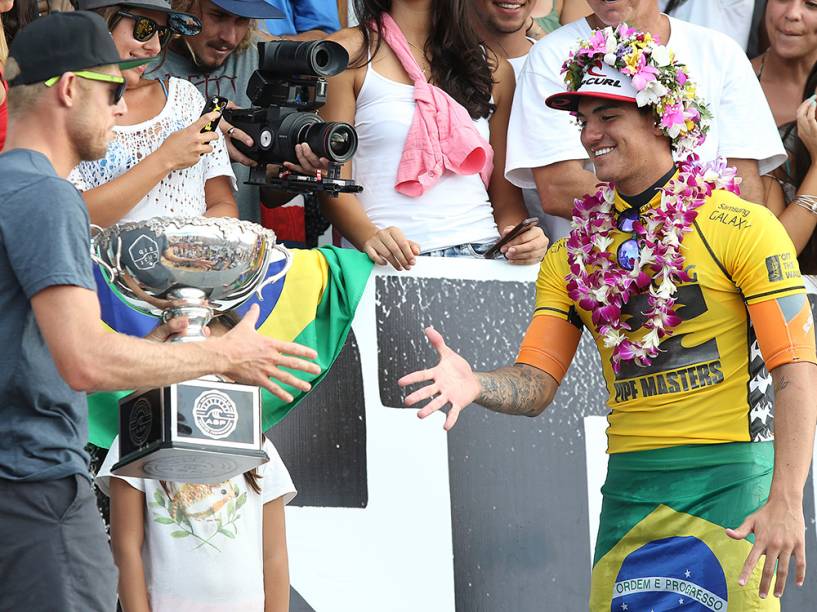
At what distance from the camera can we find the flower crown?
14.4ft

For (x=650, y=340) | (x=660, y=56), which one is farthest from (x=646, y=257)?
(x=660, y=56)

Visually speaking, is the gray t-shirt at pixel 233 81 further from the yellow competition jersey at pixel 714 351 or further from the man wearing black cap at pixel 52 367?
the man wearing black cap at pixel 52 367

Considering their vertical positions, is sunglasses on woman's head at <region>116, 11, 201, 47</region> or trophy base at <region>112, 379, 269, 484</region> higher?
sunglasses on woman's head at <region>116, 11, 201, 47</region>

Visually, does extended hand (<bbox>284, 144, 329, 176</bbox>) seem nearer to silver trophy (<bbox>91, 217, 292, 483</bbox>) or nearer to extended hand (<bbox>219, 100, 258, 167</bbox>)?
extended hand (<bbox>219, 100, 258, 167</bbox>)

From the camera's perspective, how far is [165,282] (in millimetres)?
3939

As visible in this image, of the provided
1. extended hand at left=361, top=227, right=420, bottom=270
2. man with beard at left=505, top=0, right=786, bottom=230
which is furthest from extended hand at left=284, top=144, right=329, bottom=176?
man with beard at left=505, top=0, right=786, bottom=230

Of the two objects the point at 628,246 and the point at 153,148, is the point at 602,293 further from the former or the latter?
the point at 153,148

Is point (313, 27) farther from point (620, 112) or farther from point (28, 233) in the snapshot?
point (28, 233)

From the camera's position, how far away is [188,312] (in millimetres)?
3936

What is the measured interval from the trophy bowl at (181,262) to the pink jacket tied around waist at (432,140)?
1.49m

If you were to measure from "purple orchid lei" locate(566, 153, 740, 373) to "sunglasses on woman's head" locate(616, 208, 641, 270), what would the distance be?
0.02 meters

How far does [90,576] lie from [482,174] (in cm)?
285

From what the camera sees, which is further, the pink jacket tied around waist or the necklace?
the necklace

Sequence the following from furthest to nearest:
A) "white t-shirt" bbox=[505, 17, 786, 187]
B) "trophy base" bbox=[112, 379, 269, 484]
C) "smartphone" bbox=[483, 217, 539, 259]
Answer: "white t-shirt" bbox=[505, 17, 786, 187]
"smartphone" bbox=[483, 217, 539, 259]
"trophy base" bbox=[112, 379, 269, 484]
